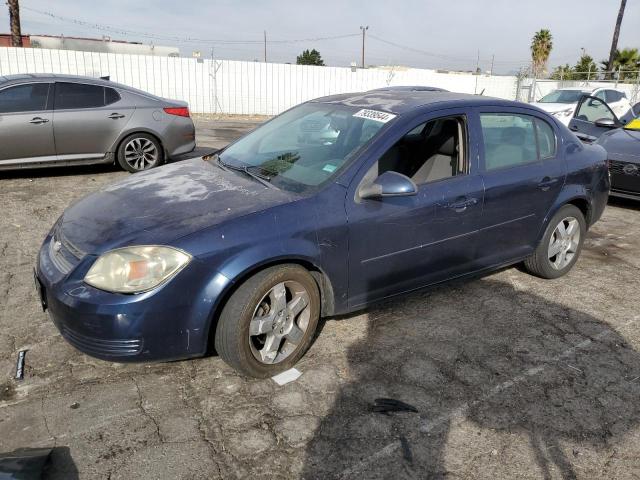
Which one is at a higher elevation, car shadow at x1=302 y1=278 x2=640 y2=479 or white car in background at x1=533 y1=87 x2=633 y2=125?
white car in background at x1=533 y1=87 x2=633 y2=125

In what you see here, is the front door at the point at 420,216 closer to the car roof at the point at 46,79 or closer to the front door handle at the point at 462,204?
the front door handle at the point at 462,204

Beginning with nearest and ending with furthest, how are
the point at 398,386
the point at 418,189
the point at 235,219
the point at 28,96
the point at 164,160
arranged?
the point at 235,219 < the point at 398,386 < the point at 418,189 < the point at 28,96 < the point at 164,160

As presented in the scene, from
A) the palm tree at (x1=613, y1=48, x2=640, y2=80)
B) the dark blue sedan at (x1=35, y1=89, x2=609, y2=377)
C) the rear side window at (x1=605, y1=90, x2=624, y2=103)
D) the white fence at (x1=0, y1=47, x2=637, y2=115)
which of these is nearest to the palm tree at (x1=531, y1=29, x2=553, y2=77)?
the palm tree at (x1=613, y1=48, x2=640, y2=80)

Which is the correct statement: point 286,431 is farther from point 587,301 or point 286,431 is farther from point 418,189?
point 587,301

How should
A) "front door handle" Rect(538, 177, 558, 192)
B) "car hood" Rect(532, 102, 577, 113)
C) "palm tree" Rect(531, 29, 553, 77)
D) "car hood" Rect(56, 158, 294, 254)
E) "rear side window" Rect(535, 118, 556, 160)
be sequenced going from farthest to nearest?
"palm tree" Rect(531, 29, 553, 77)
"car hood" Rect(532, 102, 577, 113)
"rear side window" Rect(535, 118, 556, 160)
"front door handle" Rect(538, 177, 558, 192)
"car hood" Rect(56, 158, 294, 254)

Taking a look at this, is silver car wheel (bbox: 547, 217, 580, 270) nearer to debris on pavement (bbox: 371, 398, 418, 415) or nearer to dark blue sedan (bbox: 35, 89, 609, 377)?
dark blue sedan (bbox: 35, 89, 609, 377)

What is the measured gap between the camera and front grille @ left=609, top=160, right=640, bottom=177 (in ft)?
22.2

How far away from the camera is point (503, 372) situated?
3.19 meters

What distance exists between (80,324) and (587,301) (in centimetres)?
381

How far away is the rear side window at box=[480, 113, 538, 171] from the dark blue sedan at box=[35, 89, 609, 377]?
1 centimetres

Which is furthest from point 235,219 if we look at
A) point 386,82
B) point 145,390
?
point 386,82

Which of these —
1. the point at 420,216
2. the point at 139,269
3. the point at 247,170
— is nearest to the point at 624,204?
the point at 420,216

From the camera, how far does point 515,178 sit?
13.0ft

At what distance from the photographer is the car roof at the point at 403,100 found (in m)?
3.65
